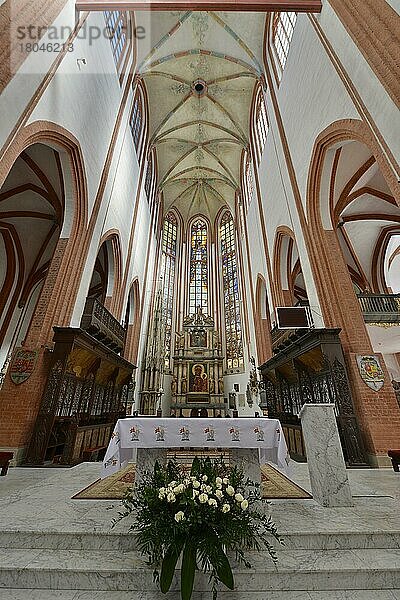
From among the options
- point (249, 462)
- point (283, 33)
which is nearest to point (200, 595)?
point (249, 462)

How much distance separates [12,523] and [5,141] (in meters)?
5.42

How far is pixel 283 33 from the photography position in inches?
437

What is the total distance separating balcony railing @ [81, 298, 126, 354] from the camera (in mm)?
7879

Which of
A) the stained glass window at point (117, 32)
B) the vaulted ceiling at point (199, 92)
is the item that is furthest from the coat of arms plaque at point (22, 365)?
the vaulted ceiling at point (199, 92)

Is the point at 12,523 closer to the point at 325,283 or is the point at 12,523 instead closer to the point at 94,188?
the point at 325,283

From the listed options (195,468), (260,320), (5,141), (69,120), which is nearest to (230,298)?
(260,320)

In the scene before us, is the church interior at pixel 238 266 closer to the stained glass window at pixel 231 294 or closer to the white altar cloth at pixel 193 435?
the white altar cloth at pixel 193 435

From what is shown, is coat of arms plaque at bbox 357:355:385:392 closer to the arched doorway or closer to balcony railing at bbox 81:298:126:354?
the arched doorway

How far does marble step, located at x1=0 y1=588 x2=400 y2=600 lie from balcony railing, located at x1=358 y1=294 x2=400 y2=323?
8241 mm

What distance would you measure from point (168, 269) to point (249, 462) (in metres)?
18.6

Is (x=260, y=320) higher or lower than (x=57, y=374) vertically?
higher

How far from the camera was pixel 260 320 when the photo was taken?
1473cm

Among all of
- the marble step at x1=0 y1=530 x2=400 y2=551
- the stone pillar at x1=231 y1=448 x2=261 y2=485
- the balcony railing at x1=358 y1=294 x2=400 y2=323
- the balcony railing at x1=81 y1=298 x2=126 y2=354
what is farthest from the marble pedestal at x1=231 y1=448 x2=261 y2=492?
the balcony railing at x1=358 y1=294 x2=400 y2=323

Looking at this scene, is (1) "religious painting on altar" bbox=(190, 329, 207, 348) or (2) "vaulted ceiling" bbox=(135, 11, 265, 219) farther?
(1) "religious painting on altar" bbox=(190, 329, 207, 348)
